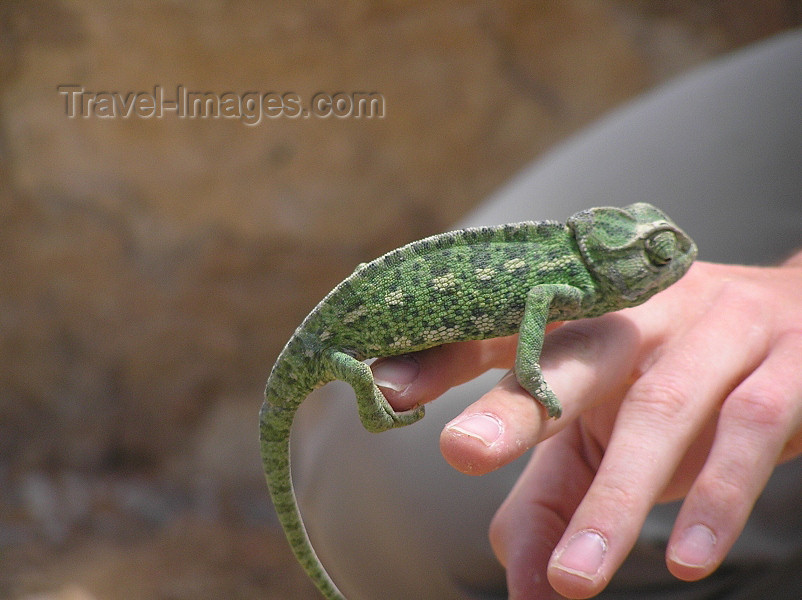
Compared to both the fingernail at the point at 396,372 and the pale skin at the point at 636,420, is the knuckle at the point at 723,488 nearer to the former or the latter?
the pale skin at the point at 636,420

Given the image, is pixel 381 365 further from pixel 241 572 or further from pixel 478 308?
pixel 241 572

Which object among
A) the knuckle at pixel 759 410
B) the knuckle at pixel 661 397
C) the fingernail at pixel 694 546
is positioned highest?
the knuckle at pixel 661 397

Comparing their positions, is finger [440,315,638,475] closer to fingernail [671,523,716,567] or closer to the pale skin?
the pale skin

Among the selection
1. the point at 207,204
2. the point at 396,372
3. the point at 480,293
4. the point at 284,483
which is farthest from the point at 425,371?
the point at 207,204

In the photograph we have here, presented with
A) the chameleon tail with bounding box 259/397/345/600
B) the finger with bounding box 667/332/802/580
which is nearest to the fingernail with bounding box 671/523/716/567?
the finger with bounding box 667/332/802/580

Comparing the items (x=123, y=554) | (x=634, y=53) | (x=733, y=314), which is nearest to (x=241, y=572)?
(x=123, y=554)

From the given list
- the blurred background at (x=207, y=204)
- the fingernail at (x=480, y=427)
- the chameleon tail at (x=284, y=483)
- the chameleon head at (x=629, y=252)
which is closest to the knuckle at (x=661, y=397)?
the chameleon head at (x=629, y=252)
